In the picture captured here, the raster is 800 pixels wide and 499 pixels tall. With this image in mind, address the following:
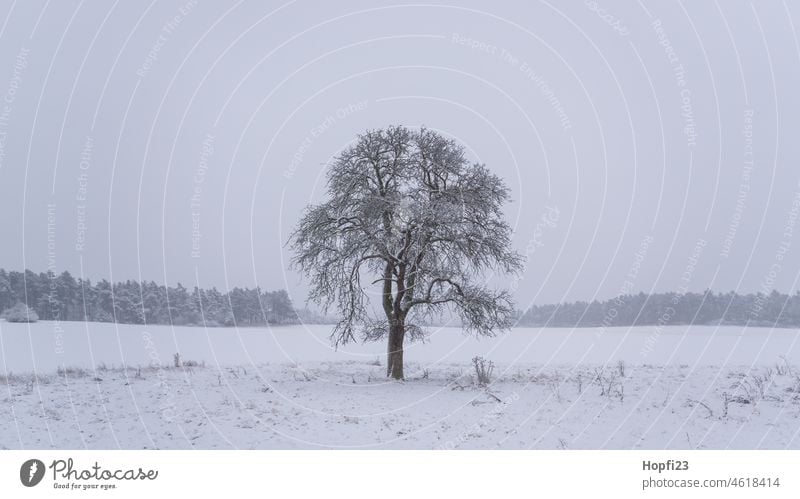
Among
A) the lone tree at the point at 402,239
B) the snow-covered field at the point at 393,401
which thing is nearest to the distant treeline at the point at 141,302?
the snow-covered field at the point at 393,401

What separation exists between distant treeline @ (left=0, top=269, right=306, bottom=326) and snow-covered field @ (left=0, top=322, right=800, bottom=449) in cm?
232

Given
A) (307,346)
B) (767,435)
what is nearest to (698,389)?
(767,435)

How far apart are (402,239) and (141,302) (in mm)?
14008

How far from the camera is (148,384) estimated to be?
46.0ft

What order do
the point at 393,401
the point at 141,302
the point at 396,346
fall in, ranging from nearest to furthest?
1. the point at 393,401
2. the point at 396,346
3. the point at 141,302

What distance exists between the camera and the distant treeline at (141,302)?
22.4 m

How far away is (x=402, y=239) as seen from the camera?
16484mm

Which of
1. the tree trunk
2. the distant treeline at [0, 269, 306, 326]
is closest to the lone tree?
the tree trunk

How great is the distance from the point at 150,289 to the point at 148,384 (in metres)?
19.2

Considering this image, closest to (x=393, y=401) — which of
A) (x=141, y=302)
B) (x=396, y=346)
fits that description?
(x=396, y=346)

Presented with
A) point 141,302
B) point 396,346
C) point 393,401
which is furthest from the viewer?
point 141,302

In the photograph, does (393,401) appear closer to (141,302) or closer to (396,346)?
(396,346)

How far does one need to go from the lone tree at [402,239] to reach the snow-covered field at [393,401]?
2.13 metres

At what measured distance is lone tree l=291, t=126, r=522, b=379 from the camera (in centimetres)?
1631
